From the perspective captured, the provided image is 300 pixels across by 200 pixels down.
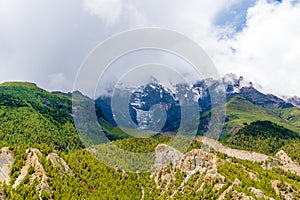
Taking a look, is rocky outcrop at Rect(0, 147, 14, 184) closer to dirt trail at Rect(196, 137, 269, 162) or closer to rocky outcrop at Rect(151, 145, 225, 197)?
rocky outcrop at Rect(151, 145, 225, 197)

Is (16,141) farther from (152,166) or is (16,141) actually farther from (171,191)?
(171,191)

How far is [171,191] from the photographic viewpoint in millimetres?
82062

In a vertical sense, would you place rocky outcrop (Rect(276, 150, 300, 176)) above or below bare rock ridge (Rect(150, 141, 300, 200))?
above

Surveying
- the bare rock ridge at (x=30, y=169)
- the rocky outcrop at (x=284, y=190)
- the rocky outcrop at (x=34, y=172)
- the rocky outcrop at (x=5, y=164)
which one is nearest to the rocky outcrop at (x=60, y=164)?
the bare rock ridge at (x=30, y=169)

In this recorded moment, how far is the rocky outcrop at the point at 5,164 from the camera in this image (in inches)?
2815

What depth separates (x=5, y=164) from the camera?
75.4 m

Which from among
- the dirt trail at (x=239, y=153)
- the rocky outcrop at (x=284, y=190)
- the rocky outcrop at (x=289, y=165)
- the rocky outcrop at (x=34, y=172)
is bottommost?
the rocky outcrop at (x=284, y=190)

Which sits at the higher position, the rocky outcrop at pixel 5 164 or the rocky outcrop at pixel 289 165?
the rocky outcrop at pixel 289 165

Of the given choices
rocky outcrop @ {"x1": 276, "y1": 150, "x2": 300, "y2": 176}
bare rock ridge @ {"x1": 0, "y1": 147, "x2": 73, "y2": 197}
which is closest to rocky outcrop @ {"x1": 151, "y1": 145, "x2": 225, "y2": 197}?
bare rock ridge @ {"x1": 0, "y1": 147, "x2": 73, "y2": 197}

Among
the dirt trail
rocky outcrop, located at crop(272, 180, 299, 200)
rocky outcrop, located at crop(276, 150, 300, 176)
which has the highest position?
the dirt trail

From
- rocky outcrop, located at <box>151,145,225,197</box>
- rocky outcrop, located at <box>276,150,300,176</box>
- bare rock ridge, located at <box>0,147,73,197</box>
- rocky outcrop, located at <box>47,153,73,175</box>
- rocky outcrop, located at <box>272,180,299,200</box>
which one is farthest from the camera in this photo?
rocky outcrop, located at <box>276,150,300,176</box>

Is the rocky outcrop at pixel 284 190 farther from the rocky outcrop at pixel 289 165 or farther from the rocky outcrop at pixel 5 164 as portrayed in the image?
the rocky outcrop at pixel 289 165

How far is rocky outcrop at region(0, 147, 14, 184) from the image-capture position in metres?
71.5

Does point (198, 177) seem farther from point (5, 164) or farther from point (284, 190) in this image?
point (5, 164)
